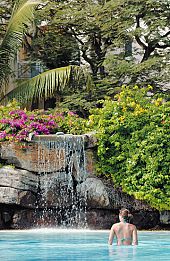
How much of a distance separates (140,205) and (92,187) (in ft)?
4.12

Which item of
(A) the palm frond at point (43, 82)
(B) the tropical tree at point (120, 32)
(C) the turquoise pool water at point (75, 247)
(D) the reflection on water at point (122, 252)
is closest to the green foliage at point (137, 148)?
(C) the turquoise pool water at point (75, 247)

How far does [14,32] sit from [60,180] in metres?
7.21

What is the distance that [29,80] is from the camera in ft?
74.6

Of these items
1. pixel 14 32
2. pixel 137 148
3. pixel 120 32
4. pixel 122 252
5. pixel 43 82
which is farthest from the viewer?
pixel 120 32

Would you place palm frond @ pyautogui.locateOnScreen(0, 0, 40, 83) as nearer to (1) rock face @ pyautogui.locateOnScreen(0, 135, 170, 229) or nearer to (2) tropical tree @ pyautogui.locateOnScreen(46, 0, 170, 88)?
(2) tropical tree @ pyautogui.locateOnScreen(46, 0, 170, 88)

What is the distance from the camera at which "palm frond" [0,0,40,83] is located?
74.7ft

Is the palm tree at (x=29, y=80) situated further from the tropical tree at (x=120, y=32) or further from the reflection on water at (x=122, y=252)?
the reflection on water at (x=122, y=252)

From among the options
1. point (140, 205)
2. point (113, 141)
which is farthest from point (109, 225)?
point (113, 141)

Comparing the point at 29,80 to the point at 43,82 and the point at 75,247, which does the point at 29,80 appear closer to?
the point at 43,82

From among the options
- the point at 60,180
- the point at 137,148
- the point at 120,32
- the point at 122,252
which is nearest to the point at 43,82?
the point at 120,32

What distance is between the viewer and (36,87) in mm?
22359

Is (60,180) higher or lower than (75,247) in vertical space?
higher

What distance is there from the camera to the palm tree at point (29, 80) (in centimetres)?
2241

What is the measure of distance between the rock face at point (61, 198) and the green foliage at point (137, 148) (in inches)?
15.4
